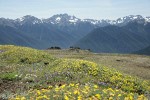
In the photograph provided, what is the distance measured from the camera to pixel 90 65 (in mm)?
29859

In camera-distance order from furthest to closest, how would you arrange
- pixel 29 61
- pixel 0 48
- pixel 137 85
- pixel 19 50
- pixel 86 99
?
1. pixel 0 48
2. pixel 19 50
3. pixel 29 61
4. pixel 137 85
5. pixel 86 99

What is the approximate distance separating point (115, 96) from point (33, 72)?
14969 millimetres

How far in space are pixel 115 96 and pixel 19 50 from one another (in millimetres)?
29500

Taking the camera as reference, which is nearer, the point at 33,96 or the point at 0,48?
the point at 33,96

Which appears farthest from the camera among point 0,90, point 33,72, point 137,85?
point 33,72

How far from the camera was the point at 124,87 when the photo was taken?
24.2 meters

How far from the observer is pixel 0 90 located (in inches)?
870

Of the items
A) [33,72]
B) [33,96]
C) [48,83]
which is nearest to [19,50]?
[33,72]

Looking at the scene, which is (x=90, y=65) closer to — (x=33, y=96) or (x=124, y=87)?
(x=124, y=87)

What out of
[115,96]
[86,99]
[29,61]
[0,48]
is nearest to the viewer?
[86,99]

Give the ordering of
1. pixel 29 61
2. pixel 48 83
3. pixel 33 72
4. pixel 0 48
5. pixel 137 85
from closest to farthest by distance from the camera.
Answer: pixel 48 83 < pixel 137 85 < pixel 33 72 < pixel 29 61 < pixel 0 48

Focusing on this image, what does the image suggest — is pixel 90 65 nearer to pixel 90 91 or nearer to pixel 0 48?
pixel 90 91

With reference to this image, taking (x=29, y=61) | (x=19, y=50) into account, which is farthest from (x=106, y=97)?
(x=19, y=50)

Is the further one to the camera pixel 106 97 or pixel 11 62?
pixel 11 62
